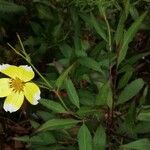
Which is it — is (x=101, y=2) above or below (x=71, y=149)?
above

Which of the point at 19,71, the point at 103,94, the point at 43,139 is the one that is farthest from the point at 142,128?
the point at 19,71

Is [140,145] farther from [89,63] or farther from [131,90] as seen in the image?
[89,63]

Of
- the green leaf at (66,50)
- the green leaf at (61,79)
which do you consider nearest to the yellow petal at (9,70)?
the green leaf at (61,79)

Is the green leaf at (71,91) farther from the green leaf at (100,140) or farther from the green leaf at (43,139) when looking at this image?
the green leaf at (43,139)

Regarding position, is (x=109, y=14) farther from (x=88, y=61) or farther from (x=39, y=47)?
(x=88, y=61)

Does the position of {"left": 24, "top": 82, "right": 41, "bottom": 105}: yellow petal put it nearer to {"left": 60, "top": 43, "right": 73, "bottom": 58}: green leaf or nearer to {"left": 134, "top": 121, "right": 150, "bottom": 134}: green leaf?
{"left": 134, "top": 121, "right": 150, "bottom": 134}: green leaf

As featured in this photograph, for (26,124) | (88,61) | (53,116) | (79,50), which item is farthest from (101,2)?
(26,124)
